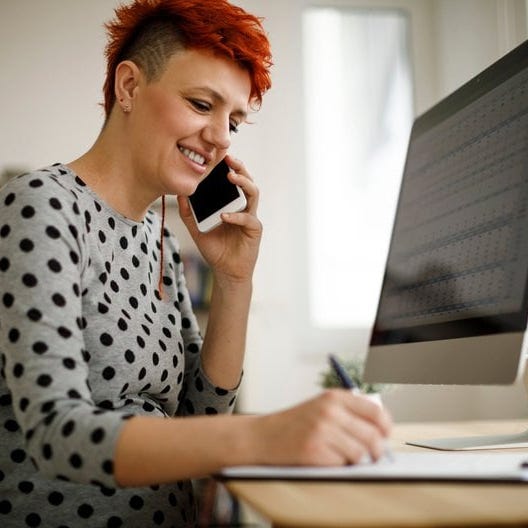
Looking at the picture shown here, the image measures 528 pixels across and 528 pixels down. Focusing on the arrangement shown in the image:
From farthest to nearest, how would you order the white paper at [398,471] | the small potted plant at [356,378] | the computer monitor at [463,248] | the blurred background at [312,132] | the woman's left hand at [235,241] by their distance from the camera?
the blurred background at [312,132] < the small potted plant at [356,378] < the woman's left hand at [235,241] < the computer monitor at [463,248] < the white paper at [398,471]

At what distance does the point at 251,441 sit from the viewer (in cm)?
65

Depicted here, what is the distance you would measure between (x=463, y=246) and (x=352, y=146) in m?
2.99

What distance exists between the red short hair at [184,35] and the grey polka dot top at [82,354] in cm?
23

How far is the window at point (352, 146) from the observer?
3.84 m

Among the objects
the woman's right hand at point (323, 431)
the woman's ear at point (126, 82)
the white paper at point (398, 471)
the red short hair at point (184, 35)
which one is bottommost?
the white paper at point (398, 471)

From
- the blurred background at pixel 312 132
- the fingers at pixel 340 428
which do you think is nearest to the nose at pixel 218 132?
the fingers at pixel 340 428

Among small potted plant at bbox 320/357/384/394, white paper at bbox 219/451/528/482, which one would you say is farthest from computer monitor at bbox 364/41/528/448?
small potted plant at bbox 320/357/384/394

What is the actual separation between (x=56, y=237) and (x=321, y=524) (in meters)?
0.51

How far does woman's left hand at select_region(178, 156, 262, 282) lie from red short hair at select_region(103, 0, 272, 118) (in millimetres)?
182

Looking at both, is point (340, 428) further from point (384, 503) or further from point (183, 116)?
point (183, 116)

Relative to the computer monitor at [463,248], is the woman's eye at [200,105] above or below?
above

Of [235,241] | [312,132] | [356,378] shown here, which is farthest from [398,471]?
[312,132]

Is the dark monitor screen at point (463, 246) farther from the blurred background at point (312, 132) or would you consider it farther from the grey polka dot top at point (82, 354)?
the blurred background at point (312, 132)

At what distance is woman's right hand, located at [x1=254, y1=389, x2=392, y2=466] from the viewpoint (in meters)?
0.64
